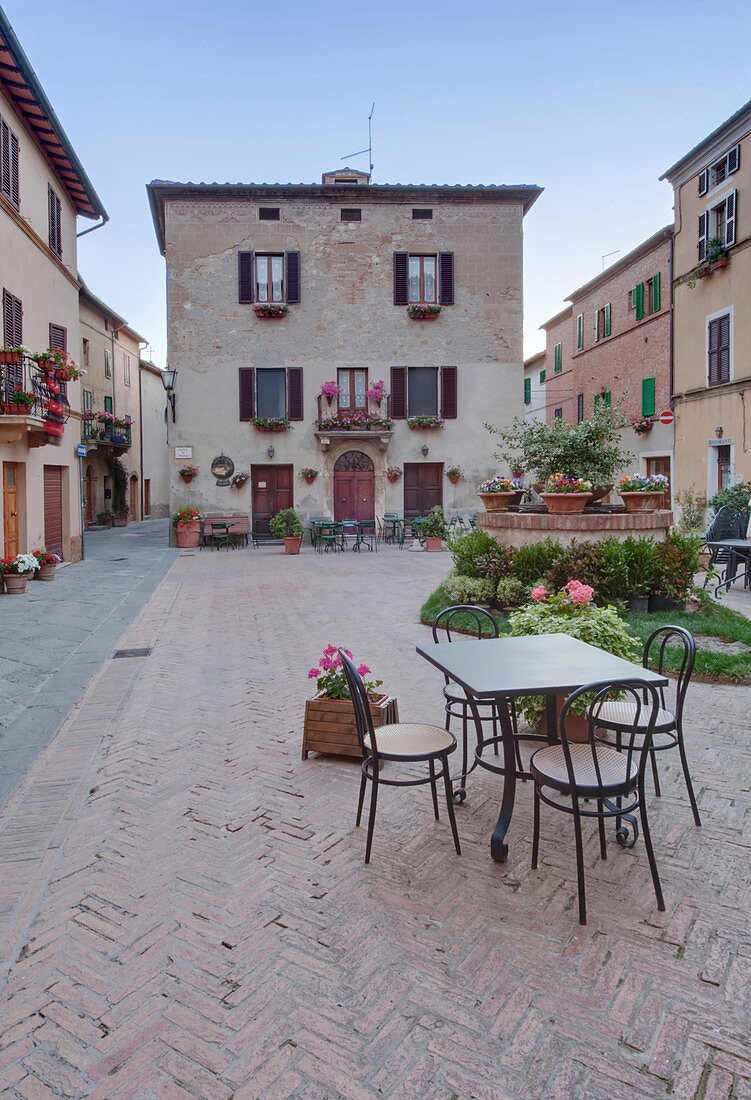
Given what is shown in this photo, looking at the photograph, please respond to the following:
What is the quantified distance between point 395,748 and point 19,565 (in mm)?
9644

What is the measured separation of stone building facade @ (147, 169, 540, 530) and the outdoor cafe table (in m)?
17.0

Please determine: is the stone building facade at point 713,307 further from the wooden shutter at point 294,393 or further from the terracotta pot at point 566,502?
the wooden shutter at point 294,393

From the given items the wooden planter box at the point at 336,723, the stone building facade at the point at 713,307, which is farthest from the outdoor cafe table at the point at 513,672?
the stone building facade at the point at 713,307

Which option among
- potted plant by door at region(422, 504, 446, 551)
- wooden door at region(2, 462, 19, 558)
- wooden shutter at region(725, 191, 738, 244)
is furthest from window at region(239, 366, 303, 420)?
wooden shutter at region(725, 191, 738, 244)

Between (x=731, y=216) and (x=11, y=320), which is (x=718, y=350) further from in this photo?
(x=11, y=320)

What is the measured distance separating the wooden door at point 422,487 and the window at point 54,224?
34.6 ft

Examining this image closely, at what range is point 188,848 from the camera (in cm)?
335

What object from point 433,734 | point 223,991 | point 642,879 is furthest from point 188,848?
point 642,879

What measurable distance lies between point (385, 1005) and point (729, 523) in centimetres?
1239

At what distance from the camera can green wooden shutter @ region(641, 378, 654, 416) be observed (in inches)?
851

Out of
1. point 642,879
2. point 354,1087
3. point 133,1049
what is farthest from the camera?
point 642,879

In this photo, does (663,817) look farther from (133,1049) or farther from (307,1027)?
(133,1049)

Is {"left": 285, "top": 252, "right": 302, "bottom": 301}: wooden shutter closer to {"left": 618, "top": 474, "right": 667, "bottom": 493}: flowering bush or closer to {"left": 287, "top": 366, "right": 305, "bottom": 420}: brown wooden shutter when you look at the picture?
{"left": 287, "top": 366, "right": 305, "bottom": 420}: brown wooden shutter

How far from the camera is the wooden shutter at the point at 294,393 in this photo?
20.4 meters
